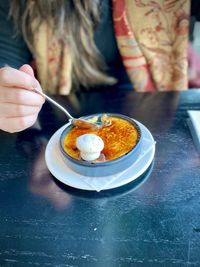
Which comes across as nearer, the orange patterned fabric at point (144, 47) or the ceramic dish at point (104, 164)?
the ceramic dish at point (104, 164)

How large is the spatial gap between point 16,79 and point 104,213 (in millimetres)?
286

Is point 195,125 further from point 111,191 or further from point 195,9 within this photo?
point 195,9

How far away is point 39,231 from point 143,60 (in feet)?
2.09

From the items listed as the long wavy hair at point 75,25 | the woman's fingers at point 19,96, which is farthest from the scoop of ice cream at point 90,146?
the long wavy hair at point 75,25

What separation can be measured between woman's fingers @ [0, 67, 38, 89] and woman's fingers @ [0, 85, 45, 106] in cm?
1

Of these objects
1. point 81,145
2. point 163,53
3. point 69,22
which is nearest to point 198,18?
point 163,53

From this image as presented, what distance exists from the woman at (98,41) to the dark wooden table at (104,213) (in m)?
0.33

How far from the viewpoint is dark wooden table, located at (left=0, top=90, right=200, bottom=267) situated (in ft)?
1.50

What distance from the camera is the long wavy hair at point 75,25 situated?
86 centimetres

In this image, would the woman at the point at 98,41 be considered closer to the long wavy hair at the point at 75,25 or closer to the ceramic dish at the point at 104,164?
the long wavy hair at the point at 75,25

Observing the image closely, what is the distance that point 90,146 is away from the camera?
0.54 metres

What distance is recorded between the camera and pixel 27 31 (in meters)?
0.95

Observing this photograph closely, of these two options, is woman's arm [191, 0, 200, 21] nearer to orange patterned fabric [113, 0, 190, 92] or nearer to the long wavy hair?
orange patterned fabric [113, 0, 190, 92]

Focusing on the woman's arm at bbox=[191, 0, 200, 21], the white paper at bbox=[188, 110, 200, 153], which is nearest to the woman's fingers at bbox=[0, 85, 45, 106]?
the white paper at bbox=[188, 110, 200, 153]
